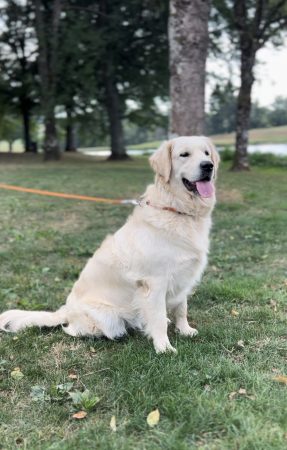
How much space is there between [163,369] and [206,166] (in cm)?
156

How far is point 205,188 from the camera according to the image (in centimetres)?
377

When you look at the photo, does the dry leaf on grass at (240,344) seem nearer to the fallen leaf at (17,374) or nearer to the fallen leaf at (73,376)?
the fallen leaf at (73,376)

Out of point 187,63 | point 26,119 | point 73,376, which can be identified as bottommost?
point 73,376

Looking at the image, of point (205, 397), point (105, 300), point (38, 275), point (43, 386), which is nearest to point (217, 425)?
point (205, 397)

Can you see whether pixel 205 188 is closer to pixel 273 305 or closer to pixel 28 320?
pixel 273 305

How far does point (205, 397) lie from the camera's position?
9.20 feet

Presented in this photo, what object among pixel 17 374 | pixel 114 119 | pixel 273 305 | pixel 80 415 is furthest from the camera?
pixel 114 119

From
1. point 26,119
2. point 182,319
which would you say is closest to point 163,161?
point 182,319

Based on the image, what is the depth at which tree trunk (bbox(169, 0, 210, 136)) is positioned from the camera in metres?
9.12

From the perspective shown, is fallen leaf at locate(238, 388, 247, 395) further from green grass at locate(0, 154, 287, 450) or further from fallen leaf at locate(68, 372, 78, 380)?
fallen leaf at locate(68, 372, 78, 380)

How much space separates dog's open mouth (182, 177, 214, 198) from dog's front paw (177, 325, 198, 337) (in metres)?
1.15

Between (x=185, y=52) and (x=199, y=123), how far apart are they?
4.59 ft

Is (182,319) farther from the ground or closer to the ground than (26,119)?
closer to the ground

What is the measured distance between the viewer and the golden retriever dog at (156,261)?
368cm
